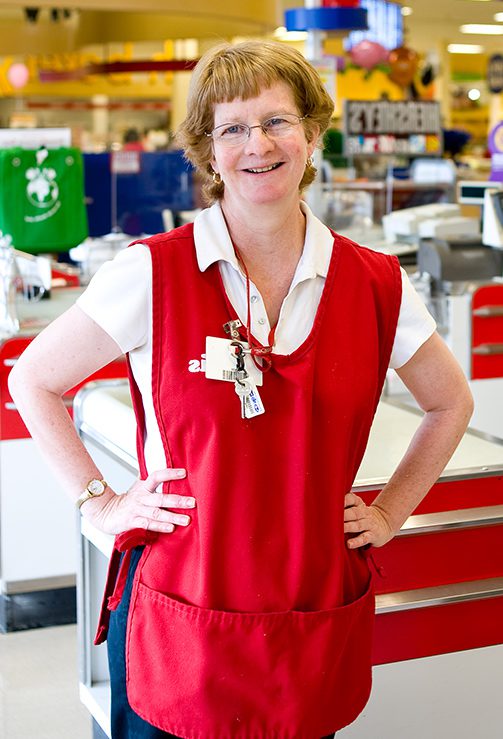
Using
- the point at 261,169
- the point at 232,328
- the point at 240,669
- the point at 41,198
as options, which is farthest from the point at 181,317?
the point at 41,198

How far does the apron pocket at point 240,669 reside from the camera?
1622mm

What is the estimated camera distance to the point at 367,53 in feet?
41.5

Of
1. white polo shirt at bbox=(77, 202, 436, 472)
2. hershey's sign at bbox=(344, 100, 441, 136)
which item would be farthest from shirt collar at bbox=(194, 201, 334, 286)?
hershey's sign at bbox=(344, 100, 441, 136)

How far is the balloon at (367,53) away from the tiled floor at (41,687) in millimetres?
Result: 10061

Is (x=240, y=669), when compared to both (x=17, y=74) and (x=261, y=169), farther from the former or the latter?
(x=17, y=74)

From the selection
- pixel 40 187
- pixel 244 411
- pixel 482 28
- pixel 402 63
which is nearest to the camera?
pixel 244 411

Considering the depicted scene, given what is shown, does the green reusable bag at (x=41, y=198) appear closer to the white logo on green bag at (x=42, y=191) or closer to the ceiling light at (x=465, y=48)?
the white logo on green bag at (x=42, y=191)

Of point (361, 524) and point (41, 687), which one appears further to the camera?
point (41, 687)

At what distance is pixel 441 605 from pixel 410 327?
689mm

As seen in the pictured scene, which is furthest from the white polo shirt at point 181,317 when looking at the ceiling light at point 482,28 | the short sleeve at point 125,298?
the ceiling light at point 482,28

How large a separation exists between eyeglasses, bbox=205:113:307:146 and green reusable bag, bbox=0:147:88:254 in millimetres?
2893

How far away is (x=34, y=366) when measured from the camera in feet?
5.67

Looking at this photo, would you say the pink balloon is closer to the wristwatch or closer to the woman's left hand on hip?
the wristwatch

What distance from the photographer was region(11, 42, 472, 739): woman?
161 cm
